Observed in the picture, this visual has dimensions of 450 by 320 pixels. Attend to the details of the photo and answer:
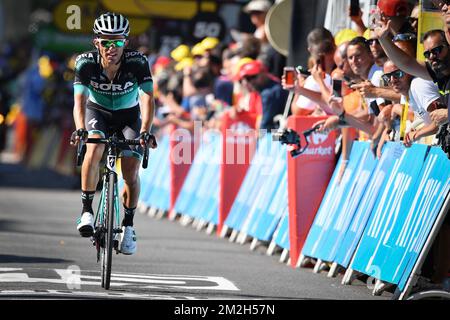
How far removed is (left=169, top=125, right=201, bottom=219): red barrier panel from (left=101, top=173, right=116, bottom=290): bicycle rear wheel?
912cm

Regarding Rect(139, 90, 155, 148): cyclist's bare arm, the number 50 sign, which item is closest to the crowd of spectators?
the number 50 sign

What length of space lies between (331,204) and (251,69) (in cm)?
385

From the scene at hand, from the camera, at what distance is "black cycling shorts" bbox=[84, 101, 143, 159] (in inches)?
484

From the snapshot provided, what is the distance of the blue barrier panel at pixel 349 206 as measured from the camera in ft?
43.0

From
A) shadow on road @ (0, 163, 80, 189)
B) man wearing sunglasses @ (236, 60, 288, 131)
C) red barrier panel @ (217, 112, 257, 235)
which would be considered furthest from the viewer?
shadow on road @ (0, 163, 80, 189)

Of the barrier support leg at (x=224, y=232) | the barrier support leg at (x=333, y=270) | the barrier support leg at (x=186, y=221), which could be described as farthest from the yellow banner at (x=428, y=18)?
the barrier support leg at (x=186, y=221)

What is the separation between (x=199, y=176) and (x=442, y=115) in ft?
30.8

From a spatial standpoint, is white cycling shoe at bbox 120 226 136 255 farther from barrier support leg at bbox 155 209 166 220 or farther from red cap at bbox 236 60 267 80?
barrier support leg at bbox 155 209 166 220

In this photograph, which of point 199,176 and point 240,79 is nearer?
point 240,79

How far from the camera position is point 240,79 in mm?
17625

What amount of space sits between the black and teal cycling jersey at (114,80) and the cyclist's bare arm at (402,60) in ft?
6.36

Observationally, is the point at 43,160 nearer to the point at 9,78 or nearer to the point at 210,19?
the point at 9,78

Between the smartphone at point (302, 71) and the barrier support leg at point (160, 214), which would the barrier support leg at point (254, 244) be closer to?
the smartphone at point (302, 71)
